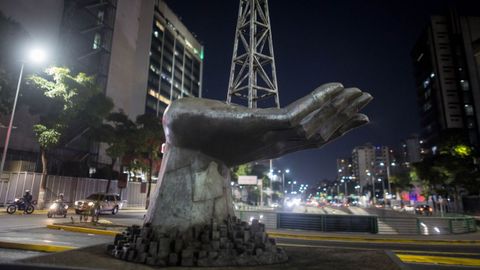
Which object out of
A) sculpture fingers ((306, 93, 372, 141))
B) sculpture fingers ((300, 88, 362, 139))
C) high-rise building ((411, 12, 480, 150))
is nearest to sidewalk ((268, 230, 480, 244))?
sculpture fingers ((306, 93, 372, 141))

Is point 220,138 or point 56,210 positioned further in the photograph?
point 56,210

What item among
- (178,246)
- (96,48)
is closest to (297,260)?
(178,246)

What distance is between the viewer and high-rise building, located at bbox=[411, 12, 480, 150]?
6762 centimetres

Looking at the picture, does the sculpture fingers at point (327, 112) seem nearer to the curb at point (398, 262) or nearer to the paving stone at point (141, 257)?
the curb at point (398, 262)

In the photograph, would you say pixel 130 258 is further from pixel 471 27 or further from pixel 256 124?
pixel 471 27

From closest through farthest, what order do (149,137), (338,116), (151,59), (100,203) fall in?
(338,116) → (100,203) → (149,137) → (151,59)

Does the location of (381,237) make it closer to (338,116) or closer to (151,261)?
(338,116)

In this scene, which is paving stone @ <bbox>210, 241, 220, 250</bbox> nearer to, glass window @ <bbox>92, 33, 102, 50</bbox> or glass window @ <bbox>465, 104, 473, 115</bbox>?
glass window @ <bbox>92, 33, 102, 50</bbox>

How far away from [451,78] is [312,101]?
8099cm

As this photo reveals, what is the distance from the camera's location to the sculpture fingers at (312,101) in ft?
21.1

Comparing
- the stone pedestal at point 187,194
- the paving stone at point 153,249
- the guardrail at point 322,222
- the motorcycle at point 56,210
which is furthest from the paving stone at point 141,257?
the motorcycle at point 56,210

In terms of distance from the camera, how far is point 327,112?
6.92 metres

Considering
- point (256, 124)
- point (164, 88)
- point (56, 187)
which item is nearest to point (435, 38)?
point (164, 88)

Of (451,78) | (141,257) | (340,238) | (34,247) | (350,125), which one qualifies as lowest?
(340,238)
